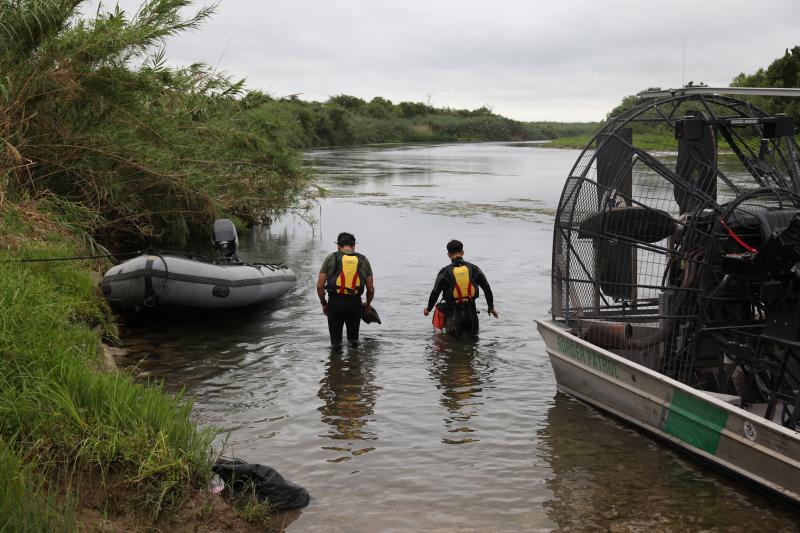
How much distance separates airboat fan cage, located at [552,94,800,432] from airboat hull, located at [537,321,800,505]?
29 centimetres

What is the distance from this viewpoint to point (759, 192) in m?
6.79

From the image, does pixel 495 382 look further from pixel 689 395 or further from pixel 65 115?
pixel 65 115

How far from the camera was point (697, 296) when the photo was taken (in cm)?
713

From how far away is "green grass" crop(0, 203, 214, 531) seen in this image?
4957mm

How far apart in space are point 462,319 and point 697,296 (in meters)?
4.21

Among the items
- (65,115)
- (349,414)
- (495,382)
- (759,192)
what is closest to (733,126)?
(759,192)

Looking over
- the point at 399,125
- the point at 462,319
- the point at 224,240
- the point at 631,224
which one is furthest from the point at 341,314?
the point at 399,125

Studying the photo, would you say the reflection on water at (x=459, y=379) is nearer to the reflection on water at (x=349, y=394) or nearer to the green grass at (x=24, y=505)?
the reflection on water at (x=349, y=394)

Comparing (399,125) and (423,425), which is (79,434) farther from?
(399,125)

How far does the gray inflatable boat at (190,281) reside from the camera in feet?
37.2

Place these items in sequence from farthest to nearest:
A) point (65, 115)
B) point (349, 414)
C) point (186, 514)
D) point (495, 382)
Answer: point (65, 115)
point (495, 382)
point (349, 414)
point (186, 514)

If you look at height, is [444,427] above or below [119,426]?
below

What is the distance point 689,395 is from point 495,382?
123 inches

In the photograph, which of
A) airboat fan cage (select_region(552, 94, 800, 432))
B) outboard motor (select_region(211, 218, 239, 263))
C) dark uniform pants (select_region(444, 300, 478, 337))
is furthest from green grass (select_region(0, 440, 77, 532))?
outboard motor (select_region(211, 218, 239, 263))
